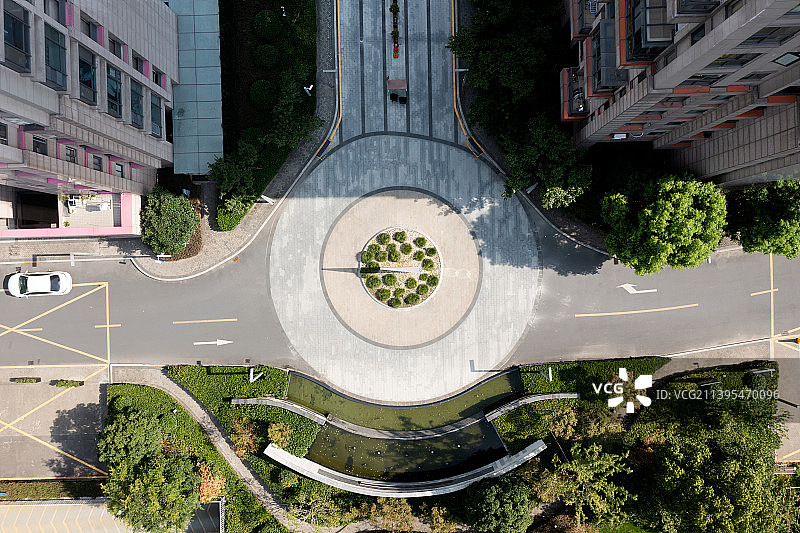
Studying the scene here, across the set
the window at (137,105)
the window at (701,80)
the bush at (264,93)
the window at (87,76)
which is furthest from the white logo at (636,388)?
the window at (87,76)

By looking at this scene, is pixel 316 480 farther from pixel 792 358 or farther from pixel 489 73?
pixel 792 358

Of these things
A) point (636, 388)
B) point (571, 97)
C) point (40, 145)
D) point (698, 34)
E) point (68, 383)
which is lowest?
point (636, 388)

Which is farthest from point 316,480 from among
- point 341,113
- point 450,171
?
point 341,113

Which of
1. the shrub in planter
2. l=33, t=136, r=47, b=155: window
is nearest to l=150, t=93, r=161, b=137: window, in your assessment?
l=33, t=136, r=47, b=155: window

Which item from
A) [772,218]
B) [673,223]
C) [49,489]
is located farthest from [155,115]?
[772,218]

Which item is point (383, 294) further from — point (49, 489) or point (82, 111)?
point (49, 489)

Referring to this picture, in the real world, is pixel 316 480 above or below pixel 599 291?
below
